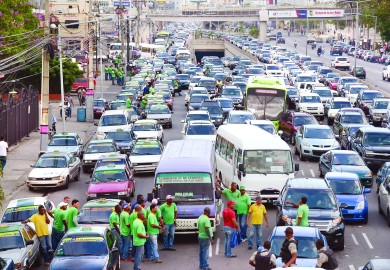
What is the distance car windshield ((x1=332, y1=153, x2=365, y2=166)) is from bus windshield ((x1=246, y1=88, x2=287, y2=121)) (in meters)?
14.1

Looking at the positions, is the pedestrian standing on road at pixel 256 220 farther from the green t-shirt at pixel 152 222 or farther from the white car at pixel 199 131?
the white car at pixel 199 131

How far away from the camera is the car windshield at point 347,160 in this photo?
1459 inches

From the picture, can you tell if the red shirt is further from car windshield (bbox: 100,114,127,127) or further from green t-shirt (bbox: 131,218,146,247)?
car windshield (bbox: 100,114,127,127)

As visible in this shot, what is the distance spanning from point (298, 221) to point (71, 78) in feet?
175

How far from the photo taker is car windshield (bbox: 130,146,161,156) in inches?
1607

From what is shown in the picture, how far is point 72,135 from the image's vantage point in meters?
45.3

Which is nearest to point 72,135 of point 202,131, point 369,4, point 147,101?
point 202,131

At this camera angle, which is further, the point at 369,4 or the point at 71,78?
the point at 369,4

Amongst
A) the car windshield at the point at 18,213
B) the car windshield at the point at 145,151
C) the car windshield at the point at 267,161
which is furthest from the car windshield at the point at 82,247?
the car windshield at the point at 145,151

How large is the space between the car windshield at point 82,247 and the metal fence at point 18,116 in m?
26.2

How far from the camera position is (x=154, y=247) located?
25.6 metres

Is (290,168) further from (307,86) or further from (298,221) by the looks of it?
(307,86)

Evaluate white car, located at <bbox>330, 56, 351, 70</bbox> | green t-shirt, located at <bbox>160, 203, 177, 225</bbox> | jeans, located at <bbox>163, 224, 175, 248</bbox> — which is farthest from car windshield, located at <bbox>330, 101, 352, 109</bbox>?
white car, located at <bbox>330, 56, 351, 70</bbox>

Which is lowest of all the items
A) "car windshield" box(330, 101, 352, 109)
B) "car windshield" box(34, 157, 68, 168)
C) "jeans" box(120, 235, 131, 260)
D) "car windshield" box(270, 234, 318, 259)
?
"jeans" box(120, 235, 131, 260)
